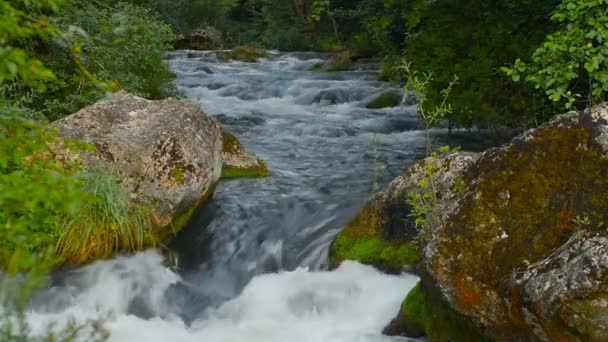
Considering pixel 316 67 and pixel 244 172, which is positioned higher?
pixel 316 67

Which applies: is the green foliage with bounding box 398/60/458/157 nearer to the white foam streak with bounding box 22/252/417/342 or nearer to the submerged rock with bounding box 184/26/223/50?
the white foam streak with bounding box 22/252/417/342

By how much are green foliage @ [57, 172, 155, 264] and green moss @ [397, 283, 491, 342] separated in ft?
10.2

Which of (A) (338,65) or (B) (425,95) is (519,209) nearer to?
(B) (425,95)

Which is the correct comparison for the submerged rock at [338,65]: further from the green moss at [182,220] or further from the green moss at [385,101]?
the green moss at [182,220]

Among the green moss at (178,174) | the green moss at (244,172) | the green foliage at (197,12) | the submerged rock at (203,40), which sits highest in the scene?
the green foliage at (197,12)

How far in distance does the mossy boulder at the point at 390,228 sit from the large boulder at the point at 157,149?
2027 millimetres

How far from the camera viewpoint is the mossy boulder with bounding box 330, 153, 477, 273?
6.20 m

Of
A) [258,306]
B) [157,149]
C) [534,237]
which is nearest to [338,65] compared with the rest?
[157,149]

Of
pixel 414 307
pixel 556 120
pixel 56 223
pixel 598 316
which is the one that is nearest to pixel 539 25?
pixel 556 120

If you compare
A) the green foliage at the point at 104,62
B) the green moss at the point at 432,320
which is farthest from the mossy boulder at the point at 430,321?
the green foliage at the point at 104,62

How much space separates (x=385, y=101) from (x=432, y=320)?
1124 centimetres

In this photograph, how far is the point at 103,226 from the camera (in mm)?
6531

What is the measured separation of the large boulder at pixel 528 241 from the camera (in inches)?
149

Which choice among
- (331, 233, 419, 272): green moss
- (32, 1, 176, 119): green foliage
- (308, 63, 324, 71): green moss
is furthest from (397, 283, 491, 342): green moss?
(308, 63, 324, 71): green moss
